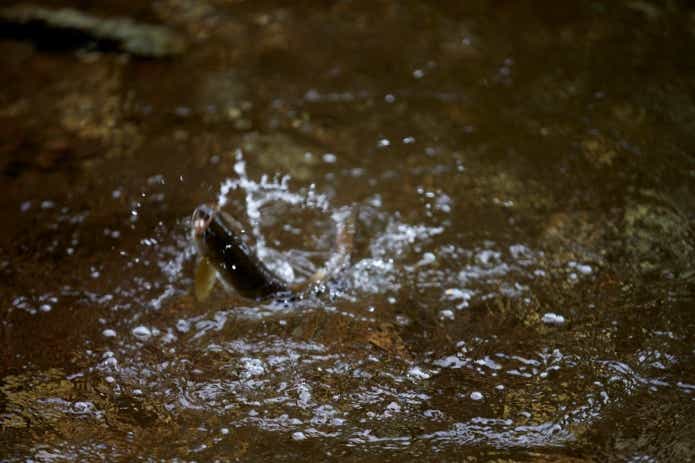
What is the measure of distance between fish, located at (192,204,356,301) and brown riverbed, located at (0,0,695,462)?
9 cm

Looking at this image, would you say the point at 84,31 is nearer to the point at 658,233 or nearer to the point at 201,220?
the point at 201,220

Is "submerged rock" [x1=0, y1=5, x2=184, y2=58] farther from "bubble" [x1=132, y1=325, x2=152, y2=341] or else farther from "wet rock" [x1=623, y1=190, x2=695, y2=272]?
"wet rock" [x1=623, y1=190, x2=695, y2=272]

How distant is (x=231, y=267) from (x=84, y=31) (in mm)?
2952

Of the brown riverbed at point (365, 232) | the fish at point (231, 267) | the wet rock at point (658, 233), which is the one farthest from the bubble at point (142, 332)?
the wet rock at point (658, 233)

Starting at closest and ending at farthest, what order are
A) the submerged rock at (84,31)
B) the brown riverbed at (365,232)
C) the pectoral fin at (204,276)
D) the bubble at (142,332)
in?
the brown riverbed at (365,232) → the pectoral fin at (204,276) → the bubble at (142,332) → the submerged rock at (84,31)

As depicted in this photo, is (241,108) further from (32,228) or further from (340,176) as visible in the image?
(32,228)

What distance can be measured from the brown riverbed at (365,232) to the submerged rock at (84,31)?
8 cm

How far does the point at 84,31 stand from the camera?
4.99m

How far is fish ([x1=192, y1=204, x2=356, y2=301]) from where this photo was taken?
8.66ft

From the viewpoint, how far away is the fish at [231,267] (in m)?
2.64

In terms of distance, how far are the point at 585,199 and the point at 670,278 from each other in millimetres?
616

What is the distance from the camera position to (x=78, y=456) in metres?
2.43

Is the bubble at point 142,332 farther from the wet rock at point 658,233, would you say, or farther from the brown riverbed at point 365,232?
the wet rock at point 658,233

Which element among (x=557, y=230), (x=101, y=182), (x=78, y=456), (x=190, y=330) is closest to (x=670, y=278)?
(x=557, y=230)
